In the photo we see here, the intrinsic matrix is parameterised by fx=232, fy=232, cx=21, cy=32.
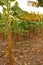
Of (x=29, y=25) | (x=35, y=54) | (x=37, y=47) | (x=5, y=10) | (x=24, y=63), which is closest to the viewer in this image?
(x=5, y=10)

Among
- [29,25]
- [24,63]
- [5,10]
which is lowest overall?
[24,63]

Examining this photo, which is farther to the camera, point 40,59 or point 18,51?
point 18,51

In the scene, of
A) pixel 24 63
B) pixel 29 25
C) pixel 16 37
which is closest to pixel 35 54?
pixel 24 63

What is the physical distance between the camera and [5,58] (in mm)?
5129

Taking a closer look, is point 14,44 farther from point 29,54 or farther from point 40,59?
point 40,59

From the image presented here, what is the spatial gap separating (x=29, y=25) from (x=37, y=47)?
1.15 metres

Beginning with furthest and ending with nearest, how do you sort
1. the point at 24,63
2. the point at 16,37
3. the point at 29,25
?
1. the point at 29,25
2. the point at 16,37
3. the point at 24,63

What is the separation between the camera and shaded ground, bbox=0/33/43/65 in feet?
16.1

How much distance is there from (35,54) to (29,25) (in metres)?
1.57

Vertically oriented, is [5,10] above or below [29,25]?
above

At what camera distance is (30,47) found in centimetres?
572

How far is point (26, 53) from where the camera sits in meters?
5.36

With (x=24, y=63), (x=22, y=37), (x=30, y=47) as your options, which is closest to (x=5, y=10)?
(x=24, y=63)

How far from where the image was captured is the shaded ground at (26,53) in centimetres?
491
